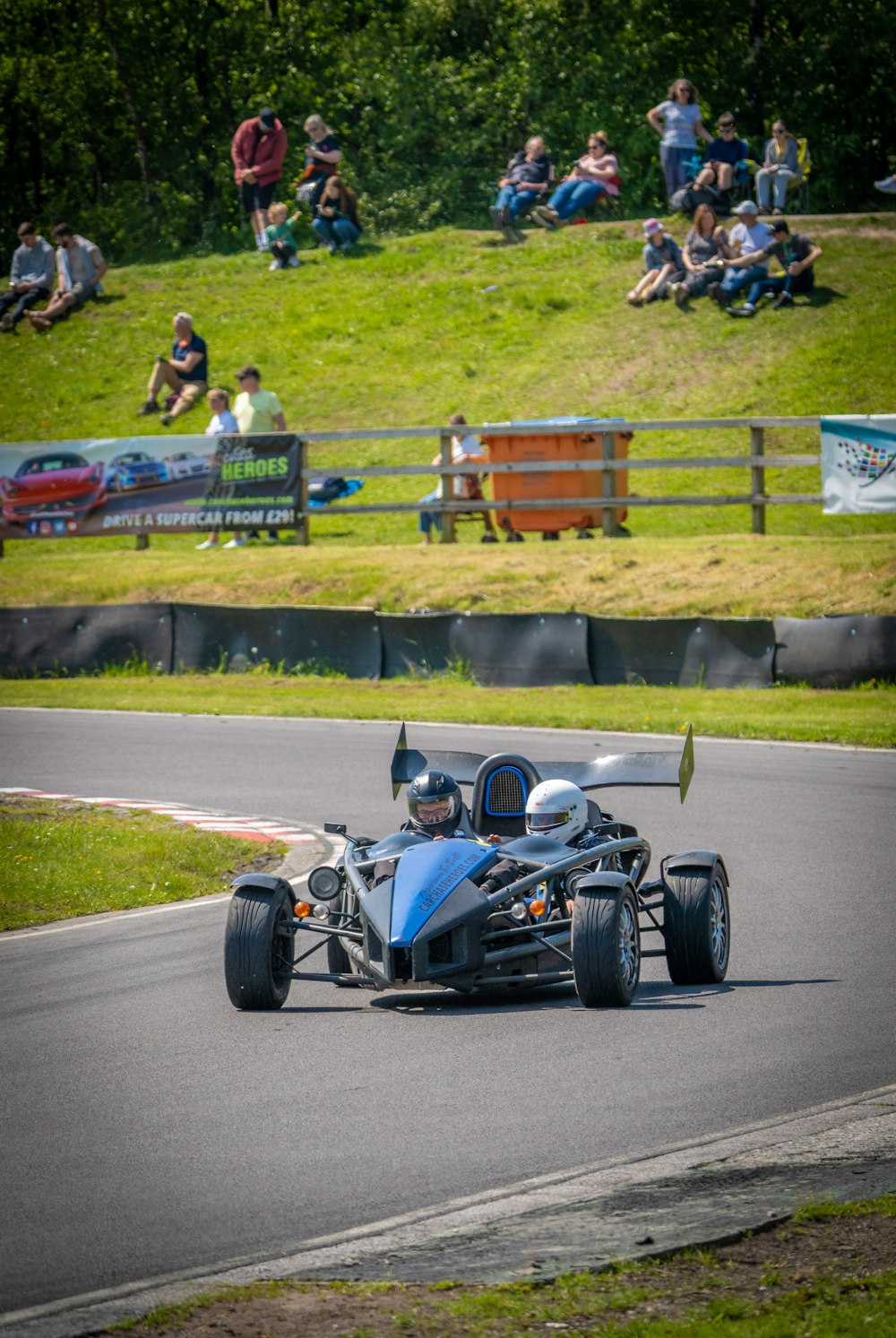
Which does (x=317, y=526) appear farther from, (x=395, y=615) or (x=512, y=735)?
(x=512, y=735)

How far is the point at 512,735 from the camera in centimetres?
1620

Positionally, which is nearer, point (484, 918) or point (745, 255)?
point (484, 918)

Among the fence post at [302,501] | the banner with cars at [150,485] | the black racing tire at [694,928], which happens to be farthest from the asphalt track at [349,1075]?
the banner with cars at [150,485]

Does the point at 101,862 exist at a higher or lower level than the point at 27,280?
lower

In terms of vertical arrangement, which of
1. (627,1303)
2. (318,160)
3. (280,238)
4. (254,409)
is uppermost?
(318,160)

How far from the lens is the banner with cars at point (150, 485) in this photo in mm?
23859

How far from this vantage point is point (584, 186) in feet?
112

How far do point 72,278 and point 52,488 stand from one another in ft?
39.7

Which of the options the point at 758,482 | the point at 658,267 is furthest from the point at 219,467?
the point at 658,267

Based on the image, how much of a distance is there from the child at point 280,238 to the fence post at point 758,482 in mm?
16064

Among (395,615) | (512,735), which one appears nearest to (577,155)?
(395,615)

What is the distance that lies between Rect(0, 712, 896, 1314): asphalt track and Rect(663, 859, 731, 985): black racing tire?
10 cm

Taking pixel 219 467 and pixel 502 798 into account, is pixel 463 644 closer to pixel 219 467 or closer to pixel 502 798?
pixel 219 467

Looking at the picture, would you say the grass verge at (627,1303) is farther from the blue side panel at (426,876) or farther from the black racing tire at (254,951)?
the black racing tire at (254,951)
